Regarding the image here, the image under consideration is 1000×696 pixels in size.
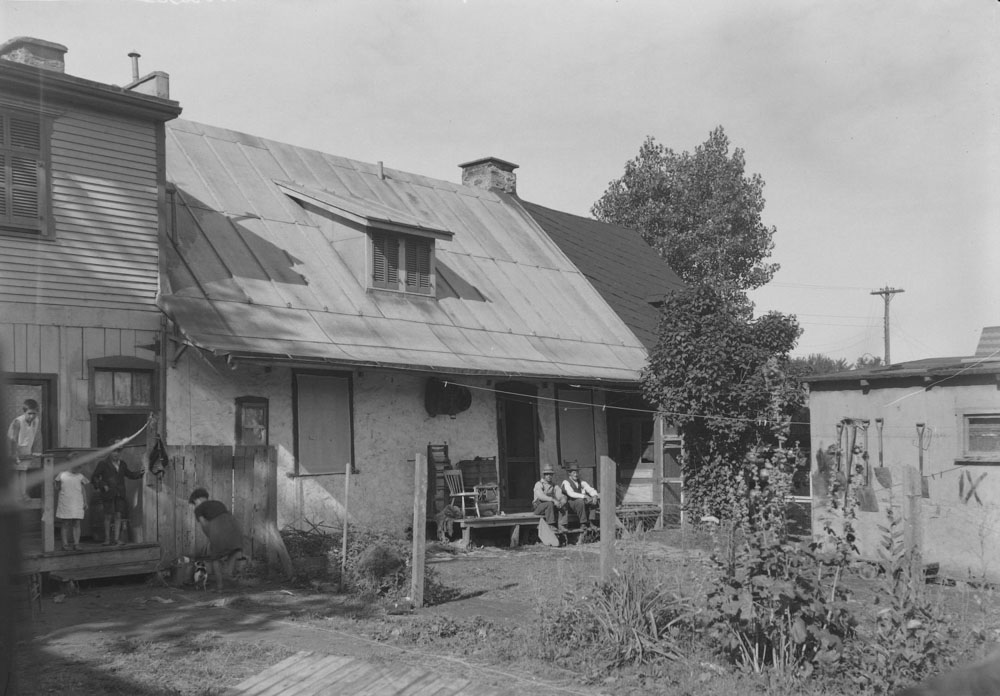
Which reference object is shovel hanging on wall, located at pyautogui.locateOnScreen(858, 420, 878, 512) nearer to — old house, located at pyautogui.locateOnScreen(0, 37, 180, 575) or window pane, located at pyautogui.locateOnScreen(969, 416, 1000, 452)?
window pane, located at pyautogui.locateOnScreen(969, 416, 1000, 452)

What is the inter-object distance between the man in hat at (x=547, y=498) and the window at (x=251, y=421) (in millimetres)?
5554

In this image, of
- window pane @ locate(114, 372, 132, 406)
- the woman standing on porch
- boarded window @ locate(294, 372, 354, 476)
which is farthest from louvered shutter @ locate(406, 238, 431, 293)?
the woman standing on porch

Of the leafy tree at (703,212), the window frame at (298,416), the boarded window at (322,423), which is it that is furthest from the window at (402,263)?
the leafy tree at (703,212)

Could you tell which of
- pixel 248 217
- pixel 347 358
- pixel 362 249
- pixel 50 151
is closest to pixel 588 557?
pixel 347 358

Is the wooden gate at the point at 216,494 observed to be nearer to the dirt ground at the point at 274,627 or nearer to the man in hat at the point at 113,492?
the man in hat at the point at 113,492

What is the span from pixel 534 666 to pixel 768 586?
7.14ft

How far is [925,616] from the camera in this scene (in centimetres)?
710

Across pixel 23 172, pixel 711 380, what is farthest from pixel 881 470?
pixel 23 172

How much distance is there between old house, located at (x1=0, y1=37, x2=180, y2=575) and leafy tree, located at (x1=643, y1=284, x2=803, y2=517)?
9547 mm

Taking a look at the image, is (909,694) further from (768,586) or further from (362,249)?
(362,249)

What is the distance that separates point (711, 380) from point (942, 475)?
484cm

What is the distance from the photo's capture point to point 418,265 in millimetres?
19219

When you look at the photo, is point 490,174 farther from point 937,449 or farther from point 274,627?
point 274,627

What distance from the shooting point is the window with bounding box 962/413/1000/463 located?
13.9m
